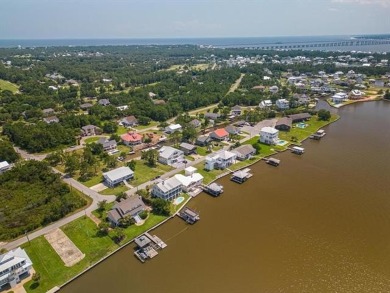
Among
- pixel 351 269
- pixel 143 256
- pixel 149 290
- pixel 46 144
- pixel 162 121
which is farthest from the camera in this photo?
pixel 162 121

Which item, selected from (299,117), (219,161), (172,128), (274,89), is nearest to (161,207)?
(219,161)

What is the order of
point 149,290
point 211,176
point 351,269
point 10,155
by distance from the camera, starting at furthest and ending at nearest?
1. point 10,155
2. point 211,176
3. point 351,269
4. point 149,290

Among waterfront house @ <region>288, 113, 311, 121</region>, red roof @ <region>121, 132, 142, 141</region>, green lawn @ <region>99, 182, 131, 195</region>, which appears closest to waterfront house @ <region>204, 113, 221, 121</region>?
waterfront house @ <region>288, 113, 311, 121</region>

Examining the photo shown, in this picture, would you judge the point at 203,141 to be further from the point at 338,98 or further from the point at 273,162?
the point at 338,98

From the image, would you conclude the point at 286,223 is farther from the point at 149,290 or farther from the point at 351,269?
the point at 149,290

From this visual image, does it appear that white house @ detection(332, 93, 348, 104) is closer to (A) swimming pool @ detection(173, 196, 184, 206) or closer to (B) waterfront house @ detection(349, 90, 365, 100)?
(B) waterfront house @ detection(349, 90, 365, 100)

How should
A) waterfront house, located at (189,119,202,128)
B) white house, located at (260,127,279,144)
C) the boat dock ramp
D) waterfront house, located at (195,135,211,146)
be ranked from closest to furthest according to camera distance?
the boat dock ramp → waterfront house, located at (195,135,211,146) → white house, located at (260,127,279,144) → waterfront house, located at (189,119,202,128)

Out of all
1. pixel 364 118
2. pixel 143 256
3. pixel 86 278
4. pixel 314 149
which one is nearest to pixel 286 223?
pixel 143 256

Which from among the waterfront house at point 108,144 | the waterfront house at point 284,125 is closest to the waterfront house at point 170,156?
the waterfront house at point 108,144
